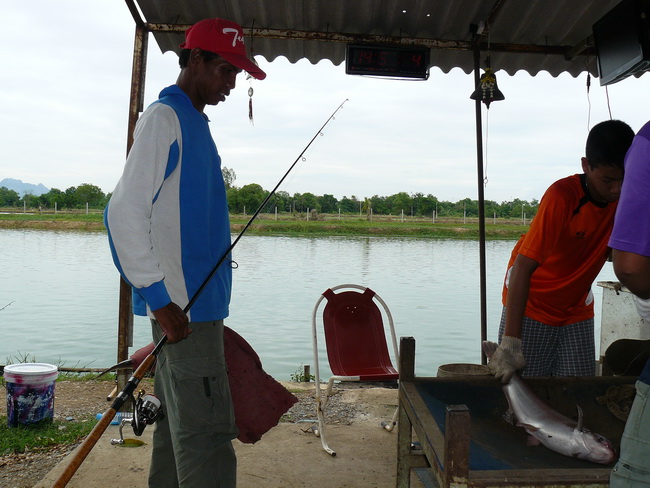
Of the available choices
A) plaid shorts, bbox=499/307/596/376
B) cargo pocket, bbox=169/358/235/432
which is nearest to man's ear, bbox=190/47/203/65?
cargo pocket, bbox=169/358/235/432

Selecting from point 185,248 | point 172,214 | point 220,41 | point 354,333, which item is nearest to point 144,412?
point 185,248

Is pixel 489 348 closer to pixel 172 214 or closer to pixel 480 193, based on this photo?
pixel 172 214

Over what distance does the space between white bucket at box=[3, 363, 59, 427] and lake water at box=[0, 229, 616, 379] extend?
144 centimetres

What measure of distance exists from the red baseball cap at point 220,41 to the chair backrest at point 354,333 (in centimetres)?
245

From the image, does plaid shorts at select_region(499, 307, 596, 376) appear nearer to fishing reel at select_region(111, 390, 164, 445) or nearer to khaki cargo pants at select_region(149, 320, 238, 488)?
khaki cargo pants at select_region(149, 320, 238, 488)

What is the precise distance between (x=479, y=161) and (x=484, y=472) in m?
3.67

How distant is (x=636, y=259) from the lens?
4.38 ft

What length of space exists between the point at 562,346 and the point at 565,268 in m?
0.43

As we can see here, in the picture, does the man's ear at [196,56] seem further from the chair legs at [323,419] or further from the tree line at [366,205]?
the tree line at [366,205]

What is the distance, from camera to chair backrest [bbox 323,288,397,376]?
14.0 ft

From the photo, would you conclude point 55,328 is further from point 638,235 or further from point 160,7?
point 638,235

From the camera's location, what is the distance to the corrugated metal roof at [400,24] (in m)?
4.12

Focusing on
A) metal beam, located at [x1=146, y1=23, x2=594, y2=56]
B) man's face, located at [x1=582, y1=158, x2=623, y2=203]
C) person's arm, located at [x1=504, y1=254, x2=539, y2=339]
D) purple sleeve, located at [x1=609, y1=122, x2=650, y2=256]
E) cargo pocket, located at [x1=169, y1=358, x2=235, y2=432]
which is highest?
metal beam, located at [x1=146, y1=23, x2=594, y2=56]

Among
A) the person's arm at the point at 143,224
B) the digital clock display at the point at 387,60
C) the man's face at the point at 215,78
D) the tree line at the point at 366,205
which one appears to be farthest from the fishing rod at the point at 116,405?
the tree line at the point at 366,205
